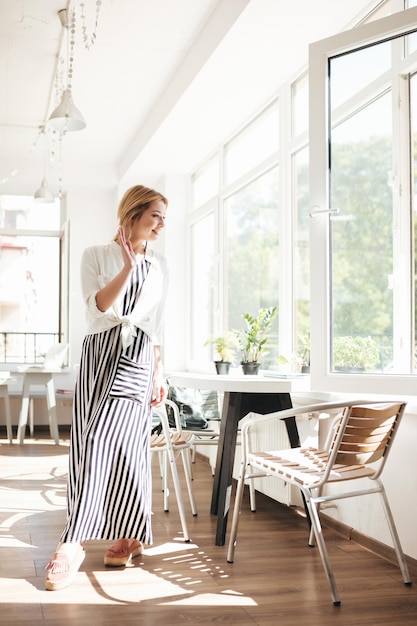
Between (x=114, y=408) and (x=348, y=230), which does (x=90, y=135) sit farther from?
(x=114, y=408)

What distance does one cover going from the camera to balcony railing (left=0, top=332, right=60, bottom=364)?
8.66m

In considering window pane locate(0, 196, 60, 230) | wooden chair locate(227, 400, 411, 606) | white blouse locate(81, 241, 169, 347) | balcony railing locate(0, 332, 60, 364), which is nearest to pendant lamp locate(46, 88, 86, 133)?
Answer: white blouse locate(81, 241, 169, 347)

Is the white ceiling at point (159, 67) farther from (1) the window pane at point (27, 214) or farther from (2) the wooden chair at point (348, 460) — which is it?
(2) the wooden chair at point (348, 460)

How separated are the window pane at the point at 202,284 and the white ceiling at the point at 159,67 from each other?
2.24 ft

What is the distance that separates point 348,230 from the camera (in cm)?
324

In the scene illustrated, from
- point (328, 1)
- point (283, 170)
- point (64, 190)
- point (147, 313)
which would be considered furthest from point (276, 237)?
point (64, 190)

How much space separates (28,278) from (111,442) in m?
6.43

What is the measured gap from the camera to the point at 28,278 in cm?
884

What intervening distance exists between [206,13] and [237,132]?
149 centimetres

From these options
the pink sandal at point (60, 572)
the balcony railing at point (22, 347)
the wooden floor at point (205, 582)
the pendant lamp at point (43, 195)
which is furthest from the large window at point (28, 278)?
the pink sandal at point (60, 572)

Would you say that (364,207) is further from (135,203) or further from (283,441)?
(283,441)

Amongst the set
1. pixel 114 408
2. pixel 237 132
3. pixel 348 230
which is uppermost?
pixel 237 132

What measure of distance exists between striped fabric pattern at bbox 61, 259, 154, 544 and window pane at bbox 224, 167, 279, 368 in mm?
2351

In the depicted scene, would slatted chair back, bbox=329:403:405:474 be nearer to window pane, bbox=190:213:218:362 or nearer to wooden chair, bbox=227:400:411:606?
wooden chair, bbox=227:400:411:606
